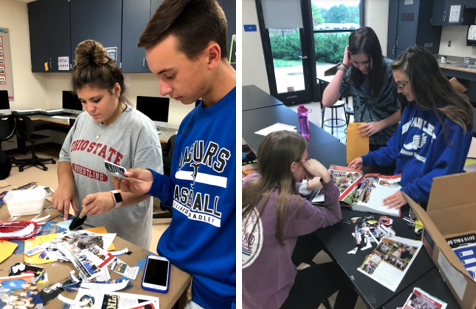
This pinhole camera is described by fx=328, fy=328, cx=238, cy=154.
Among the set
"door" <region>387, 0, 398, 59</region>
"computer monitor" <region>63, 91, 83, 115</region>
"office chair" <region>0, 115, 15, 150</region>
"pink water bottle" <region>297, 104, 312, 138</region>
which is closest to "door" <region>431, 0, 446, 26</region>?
"door" <region>387, 0, 398, 59</region>

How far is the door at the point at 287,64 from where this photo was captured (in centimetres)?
80

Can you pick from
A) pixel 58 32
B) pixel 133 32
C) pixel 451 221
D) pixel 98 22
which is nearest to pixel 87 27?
pixel 98 22

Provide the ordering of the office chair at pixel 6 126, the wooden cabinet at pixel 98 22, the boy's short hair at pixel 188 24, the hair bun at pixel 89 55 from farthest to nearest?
the office chair at pixel 6 126
the wooden cabinet at pixel 98 22
the hair bun at pixel 89 55
the boy's short hair at pixel 188 24

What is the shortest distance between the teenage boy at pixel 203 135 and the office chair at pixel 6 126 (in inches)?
140

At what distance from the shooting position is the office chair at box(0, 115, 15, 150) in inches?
134

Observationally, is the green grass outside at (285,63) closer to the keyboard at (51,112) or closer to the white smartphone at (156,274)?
the white smartphone at (156,274)

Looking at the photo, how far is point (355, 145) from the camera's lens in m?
1.06

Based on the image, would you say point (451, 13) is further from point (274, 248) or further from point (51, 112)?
point (51, 112)

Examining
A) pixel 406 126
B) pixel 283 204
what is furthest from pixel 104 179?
pixel 406 126

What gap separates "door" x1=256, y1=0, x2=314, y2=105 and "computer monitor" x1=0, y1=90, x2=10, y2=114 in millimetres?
3923

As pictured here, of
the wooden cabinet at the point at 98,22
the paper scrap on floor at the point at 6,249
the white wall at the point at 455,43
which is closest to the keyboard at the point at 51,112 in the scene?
the wooden cabinet at the point at 98,22

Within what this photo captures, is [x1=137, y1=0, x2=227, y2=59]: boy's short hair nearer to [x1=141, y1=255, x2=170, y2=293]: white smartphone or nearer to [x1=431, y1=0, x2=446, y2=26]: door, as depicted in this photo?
[x1=141, y1=255, x2=170, y2=293]: white smartphone

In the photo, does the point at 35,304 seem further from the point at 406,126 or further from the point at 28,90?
the point at 28,90

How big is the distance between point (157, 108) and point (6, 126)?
1855 millimetres
